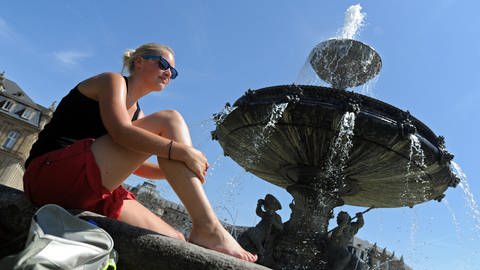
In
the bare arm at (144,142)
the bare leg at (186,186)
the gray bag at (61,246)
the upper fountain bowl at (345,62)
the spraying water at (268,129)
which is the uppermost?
the upper fountain bowl at (345,62)

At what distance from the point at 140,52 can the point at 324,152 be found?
5.10m

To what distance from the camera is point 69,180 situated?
2229 mm

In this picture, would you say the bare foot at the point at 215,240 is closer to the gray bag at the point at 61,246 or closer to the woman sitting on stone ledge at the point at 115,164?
the woman sitting on stone ledge at the point at 115,164

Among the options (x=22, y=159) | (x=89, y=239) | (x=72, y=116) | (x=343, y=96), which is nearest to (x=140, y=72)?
(x=72, y=116)

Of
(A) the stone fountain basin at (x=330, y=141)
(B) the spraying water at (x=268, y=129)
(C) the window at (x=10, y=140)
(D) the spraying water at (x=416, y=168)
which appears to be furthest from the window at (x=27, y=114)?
(D) the spraying water at (x=416, y=168)

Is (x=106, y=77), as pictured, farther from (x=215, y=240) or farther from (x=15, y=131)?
(x=15, y=131)

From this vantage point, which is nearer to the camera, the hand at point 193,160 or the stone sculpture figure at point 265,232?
the hand at point 193,160

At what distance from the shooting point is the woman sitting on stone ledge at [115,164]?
224cm

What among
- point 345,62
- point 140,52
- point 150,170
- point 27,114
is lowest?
point 150,170

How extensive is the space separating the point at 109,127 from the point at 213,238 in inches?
33.5

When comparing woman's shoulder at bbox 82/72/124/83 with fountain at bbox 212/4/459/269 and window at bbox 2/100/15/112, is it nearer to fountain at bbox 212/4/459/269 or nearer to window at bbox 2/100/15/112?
fountain at bbox 212/4/459/269

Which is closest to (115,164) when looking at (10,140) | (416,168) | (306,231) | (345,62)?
(306,231)

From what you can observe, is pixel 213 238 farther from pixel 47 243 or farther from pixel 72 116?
pixel 72 116

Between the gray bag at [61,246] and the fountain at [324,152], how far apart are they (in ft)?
17.8
